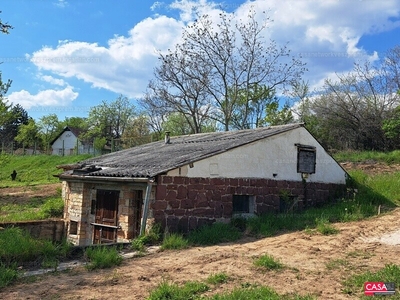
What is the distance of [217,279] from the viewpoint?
6477mm

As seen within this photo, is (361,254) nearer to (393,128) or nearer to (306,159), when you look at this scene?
(306,159)

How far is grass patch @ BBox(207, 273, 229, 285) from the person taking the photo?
6434mm

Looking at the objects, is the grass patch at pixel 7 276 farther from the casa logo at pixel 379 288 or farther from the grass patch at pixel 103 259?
the casa logo at pixel 379 288

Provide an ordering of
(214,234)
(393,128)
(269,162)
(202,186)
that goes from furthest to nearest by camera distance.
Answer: (393,128)
(269,162)
(202,186)
(214,234)

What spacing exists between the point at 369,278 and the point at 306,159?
26.6 ft

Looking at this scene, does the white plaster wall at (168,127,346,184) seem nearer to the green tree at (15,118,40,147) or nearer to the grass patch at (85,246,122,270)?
the grass patch at (85,246,122,270)

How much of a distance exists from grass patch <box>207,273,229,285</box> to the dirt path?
0.11m

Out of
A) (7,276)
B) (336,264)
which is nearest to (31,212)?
(7,276)

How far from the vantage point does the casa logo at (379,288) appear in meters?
5.59

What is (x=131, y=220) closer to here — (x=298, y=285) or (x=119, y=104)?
(x=298, y=285)

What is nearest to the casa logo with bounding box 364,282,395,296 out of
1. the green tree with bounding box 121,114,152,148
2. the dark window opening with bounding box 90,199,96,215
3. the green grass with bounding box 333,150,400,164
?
the dark window opening with bounding box 90,199,96,215

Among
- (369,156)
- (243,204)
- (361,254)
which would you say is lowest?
(361,254)

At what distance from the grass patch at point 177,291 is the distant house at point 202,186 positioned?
4.44 metres

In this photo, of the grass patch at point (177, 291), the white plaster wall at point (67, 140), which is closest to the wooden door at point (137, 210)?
the grass patch at point (177, 291)
